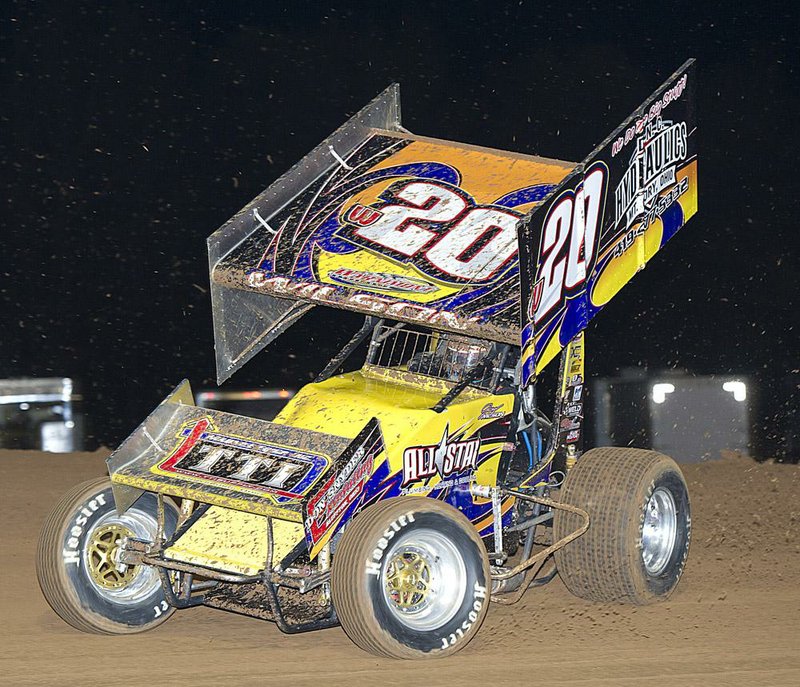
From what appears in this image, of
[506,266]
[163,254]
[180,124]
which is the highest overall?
[180,124]

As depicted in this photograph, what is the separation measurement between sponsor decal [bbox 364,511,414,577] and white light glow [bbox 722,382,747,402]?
6870 millimetres

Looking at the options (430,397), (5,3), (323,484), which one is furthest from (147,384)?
(323,484)

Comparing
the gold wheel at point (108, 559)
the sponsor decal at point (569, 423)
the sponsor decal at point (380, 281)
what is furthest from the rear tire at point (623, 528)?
the gold wheel at point (108, 559)

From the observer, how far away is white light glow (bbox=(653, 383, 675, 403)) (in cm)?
1205

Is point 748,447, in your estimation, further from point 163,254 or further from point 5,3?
point 5,3

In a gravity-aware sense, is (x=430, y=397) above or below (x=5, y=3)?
below

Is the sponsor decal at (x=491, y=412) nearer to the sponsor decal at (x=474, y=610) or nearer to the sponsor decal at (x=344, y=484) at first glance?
the sponsor decal at (x=344, y=484)

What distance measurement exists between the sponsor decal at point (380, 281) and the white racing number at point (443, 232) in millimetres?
114

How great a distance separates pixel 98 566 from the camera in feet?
21.1

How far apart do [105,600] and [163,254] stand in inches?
240

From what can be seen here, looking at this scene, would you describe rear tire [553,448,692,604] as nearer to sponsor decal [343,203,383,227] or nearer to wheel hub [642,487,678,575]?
wheel hub [642,487,678,575]

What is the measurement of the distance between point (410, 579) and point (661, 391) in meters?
6.54

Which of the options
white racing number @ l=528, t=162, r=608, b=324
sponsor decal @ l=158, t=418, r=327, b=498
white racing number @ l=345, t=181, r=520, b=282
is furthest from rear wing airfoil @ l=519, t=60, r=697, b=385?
sponsor decal @ l=158, t=418, r=327, b=498

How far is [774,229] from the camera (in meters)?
12.7
